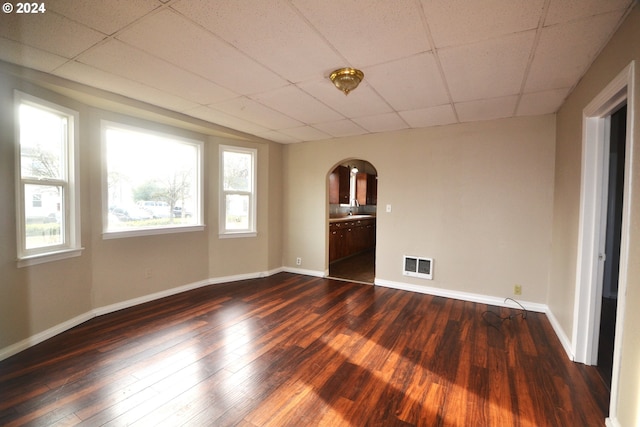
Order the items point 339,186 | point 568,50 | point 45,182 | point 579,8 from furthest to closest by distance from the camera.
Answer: point 339,186, point 45,182, point 568,50, point 579,8

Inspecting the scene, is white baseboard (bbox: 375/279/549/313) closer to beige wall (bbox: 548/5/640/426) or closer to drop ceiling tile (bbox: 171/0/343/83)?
beige wall (bbox: 548/5/640/426)

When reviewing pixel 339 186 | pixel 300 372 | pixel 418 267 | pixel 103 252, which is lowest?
pixel 300 372

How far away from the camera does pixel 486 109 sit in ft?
10.4

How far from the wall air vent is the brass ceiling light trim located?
108 inches

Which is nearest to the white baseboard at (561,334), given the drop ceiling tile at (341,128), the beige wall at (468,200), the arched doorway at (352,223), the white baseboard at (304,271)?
the beige wall at (468,200)

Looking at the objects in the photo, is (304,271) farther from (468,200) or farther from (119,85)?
(119,85)

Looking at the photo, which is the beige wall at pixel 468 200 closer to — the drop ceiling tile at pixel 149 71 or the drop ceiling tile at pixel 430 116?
the drop ceiling tile at pixel 430 116

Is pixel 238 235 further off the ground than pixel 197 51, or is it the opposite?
pixel 197 51

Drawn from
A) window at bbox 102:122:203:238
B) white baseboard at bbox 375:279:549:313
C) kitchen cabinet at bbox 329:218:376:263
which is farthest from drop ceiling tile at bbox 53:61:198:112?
white baseboard at bbox 375:279:549:313

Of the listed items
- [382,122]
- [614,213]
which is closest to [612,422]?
[614,213]

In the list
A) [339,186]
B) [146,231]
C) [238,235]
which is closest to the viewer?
[146,231]

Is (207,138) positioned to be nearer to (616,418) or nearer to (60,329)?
(60,329)

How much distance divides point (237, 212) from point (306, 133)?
5.70 feet

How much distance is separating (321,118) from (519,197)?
8.81 feet
